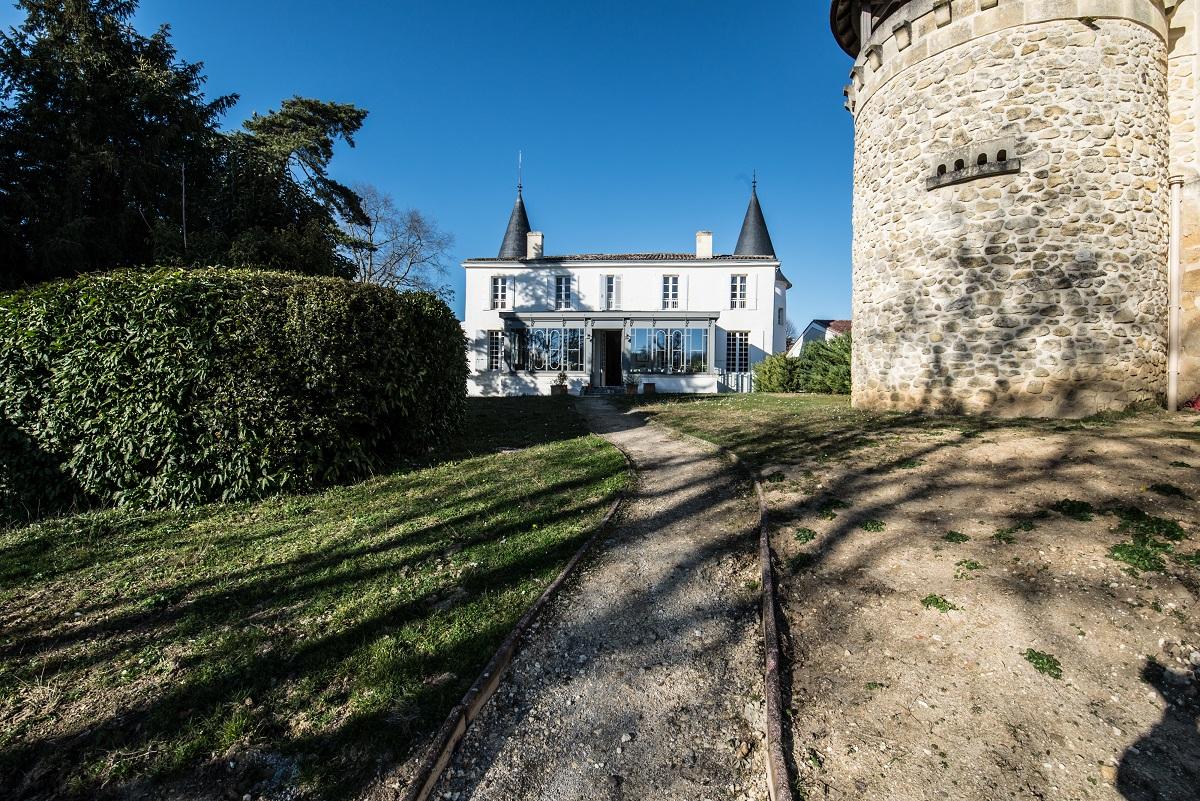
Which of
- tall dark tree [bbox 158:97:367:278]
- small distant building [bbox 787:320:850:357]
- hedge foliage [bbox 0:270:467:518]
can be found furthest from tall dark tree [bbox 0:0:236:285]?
small distant building [bbox 787:320:850:357]

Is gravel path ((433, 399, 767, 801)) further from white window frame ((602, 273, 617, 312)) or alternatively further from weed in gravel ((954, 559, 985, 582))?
white window frame ((602, 273, 617, 312))

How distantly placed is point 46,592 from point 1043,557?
6215 mm

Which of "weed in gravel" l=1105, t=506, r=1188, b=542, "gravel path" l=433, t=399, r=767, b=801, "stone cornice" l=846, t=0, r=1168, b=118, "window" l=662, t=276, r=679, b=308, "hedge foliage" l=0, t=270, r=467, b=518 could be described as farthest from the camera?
"window" l=662, t=276, r=679, b=308

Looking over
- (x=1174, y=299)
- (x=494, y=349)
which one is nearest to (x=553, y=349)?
(x=494, y=349)

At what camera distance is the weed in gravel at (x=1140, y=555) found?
2.84 m

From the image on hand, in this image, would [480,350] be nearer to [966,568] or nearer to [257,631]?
[257,631]

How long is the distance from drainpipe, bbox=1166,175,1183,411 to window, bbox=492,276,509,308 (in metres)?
25.4

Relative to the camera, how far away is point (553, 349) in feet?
82.4

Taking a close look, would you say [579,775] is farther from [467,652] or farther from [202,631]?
[202,631]

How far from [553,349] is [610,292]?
5477mm

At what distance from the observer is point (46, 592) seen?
3.18 m

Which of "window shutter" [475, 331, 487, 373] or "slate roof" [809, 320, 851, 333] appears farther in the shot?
"slate roof" [809, 320, 851, 333]

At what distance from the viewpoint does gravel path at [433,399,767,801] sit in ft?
5.83

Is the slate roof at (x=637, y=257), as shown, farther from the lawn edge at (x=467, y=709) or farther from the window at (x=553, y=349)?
the lawn edge at (x=467, y=709)
